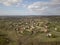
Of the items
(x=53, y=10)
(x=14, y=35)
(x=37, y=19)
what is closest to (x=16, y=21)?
(x=14, y=35)

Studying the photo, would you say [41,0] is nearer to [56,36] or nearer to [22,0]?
[22,0]

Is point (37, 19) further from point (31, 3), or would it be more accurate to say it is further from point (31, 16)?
point (31, 3)

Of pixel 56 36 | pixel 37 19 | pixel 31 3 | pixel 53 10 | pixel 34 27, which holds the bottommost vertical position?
pixel 56 36

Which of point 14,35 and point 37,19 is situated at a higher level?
point 37,19

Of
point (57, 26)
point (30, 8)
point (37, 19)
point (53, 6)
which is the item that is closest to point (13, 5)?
point (30, 8)

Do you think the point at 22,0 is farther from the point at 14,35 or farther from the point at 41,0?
the point at 14,35

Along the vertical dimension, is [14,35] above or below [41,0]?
below
